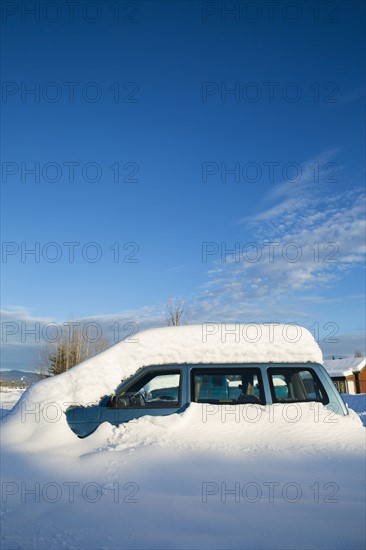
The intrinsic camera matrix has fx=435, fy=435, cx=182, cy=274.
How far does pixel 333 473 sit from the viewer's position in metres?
3.77

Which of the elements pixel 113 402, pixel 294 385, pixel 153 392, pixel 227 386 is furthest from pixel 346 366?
pixel 113 402

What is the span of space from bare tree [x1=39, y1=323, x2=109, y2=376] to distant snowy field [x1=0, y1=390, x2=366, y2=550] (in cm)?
2471

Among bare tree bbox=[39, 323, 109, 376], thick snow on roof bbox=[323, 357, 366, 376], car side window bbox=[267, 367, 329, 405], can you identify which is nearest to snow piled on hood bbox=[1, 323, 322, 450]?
car side window bbox=[267, 367, 329, 405]

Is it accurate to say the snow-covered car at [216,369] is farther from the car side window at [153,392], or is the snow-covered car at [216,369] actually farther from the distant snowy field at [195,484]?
the distant snowy field at [195,484]

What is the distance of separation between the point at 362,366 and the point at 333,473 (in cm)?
4318

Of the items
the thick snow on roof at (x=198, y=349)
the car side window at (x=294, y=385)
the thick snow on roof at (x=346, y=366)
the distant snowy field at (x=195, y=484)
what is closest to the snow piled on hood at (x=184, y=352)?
the thick snow on roof at (x=198, y=349)

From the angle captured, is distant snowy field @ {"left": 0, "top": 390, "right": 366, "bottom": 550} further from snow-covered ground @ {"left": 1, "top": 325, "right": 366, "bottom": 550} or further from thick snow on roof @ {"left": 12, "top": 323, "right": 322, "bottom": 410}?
thick snow on roof @ {"left": 12, "top": 323, "right": 322, "bottom": 410}

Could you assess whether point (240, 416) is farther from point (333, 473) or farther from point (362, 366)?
point (362, 366)

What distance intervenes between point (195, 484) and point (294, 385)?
83.2 inches

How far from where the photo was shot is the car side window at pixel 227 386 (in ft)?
16.7

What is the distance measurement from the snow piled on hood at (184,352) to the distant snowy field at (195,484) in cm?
57

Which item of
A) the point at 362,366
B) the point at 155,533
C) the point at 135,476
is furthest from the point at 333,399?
the point at 362,366

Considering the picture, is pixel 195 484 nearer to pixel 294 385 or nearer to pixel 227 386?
pixel 227 386

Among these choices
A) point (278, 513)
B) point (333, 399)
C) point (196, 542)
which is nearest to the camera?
point (196, 542)
